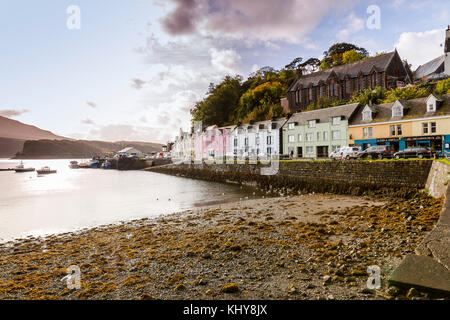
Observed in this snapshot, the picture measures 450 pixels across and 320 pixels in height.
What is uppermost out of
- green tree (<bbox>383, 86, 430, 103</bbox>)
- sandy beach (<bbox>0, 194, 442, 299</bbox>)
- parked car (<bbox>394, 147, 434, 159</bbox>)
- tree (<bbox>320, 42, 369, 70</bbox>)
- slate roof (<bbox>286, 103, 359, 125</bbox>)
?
tree (<bbox>320, 42, 369, 70</bbox>)

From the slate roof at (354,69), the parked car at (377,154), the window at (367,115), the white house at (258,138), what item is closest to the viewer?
the parked car at (377,154)

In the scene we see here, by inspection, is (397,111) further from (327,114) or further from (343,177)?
(343,177)

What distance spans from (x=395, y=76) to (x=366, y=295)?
5494cm

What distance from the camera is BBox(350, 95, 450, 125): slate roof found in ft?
95.0

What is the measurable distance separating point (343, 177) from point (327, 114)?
2223 cm

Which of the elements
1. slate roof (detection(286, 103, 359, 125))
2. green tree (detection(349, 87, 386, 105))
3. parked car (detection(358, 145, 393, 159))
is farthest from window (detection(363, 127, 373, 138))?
parked car (detection(358, 145, 393, 159))

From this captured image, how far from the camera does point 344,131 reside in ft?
125

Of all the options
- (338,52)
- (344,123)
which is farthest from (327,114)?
(338,52)

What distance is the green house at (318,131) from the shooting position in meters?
38.9

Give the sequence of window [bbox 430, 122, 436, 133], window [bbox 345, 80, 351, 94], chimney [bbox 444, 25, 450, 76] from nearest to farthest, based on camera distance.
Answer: window [bbox 430, 122, 436, 133]
chimney [bbox 444, 25, 450, 76]
window [bbox 345, 80, 351, 94]

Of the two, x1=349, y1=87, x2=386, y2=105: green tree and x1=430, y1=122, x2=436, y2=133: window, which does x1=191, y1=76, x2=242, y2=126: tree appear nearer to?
x1=349, y1=87, x2=386, y2=105: green tree

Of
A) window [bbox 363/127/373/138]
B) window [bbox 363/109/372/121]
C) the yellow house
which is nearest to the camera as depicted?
the yellow house

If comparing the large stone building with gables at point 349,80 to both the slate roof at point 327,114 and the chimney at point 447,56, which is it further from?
the slate roof at point 327,114

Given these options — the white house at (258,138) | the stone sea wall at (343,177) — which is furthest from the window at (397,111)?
the white house at (258,138)
